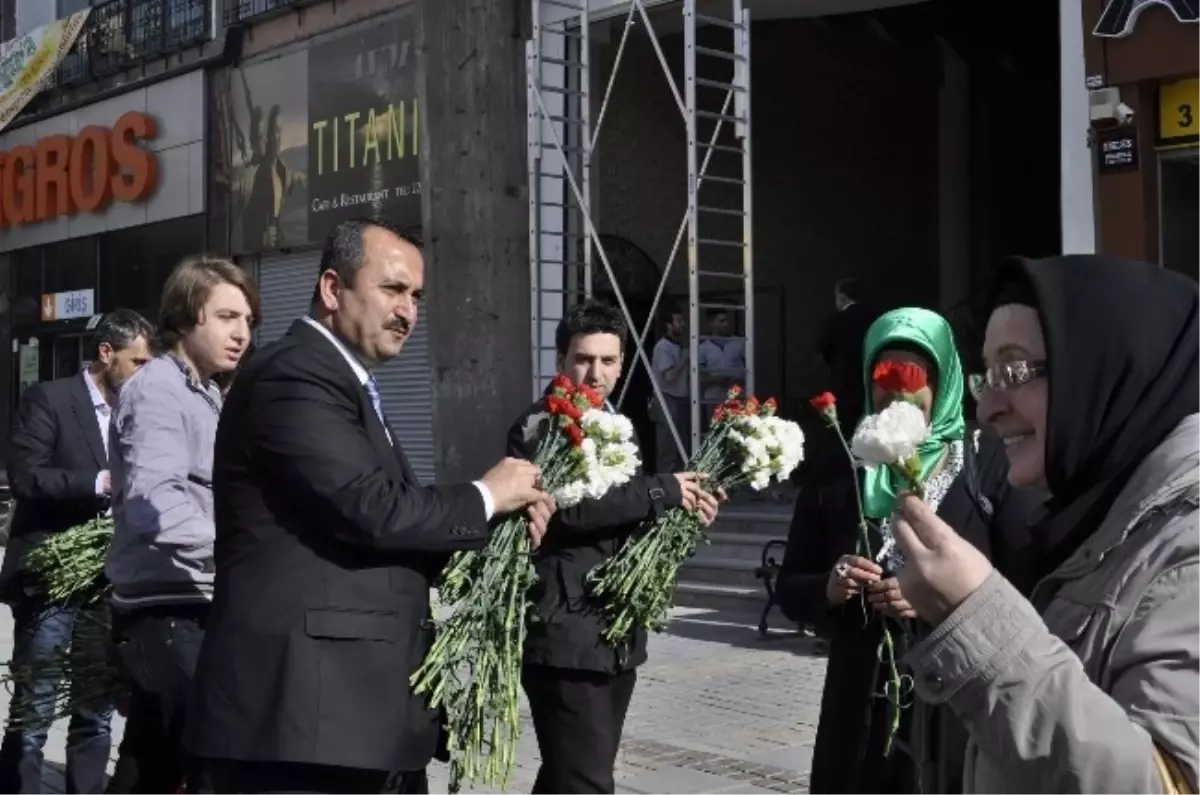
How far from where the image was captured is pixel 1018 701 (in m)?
1.69

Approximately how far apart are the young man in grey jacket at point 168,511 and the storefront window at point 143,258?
14.0 meters

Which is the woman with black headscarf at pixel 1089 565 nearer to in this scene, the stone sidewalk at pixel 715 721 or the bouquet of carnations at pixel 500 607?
the bouquet of carnations at pixel 500 607

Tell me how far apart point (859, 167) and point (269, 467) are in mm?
14991

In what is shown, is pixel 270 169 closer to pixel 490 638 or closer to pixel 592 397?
pixel 592 397

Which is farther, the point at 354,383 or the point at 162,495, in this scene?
the point at 162,495

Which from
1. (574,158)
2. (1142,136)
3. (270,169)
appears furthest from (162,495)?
(270,169)

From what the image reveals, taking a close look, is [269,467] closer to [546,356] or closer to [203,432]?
[203,432]

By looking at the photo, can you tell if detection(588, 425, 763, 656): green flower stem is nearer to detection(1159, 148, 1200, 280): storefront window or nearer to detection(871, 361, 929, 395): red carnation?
detection(871, 361, 929, 395): red carnation

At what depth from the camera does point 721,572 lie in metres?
10.9

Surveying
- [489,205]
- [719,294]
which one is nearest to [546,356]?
[719,294]

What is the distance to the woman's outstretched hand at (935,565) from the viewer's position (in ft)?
5.81

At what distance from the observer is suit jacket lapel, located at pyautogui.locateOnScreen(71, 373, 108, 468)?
216 inches

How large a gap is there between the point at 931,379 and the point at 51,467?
3.40 m

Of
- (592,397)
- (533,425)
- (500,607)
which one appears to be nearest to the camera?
(500,607)
